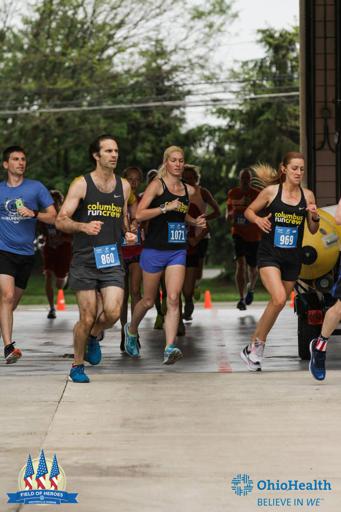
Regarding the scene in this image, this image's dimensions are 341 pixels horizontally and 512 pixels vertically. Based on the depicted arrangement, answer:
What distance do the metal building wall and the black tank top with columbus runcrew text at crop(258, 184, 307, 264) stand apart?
8.03ft

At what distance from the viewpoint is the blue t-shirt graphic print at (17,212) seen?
493 inches

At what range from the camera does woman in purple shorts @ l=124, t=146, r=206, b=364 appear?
12.4 m

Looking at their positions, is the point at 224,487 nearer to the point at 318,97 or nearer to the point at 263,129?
the point at 318,97

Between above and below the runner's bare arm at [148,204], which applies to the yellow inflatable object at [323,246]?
below

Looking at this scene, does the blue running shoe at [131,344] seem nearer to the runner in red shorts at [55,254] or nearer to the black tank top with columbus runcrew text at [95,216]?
the black tank top with columbus runcrew text at [95,216]

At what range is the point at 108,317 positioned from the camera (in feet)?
36.4

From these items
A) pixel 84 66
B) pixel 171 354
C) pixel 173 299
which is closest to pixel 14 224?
pixel 173 299

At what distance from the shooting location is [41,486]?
680 centimetres

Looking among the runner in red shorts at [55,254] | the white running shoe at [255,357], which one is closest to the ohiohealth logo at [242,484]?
the white running shoe at [255,357]

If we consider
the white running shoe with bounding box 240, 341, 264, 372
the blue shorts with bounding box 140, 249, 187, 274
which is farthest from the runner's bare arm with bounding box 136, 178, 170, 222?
the white running shoe with bounding box 240, 341, 264, 372

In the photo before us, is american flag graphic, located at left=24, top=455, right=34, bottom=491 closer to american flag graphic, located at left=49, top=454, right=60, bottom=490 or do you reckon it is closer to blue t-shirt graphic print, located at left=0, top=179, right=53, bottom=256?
american flag graphic, located at left=49, top=454, right=60, bottom=490

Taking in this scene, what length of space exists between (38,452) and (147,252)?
477 centimetres

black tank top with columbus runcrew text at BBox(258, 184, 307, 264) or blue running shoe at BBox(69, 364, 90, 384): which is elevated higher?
black tank top with columbus runcrew text at BBox(258, 184, 307, 264)

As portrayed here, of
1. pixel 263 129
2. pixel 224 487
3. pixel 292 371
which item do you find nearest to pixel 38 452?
pixel 224 487
